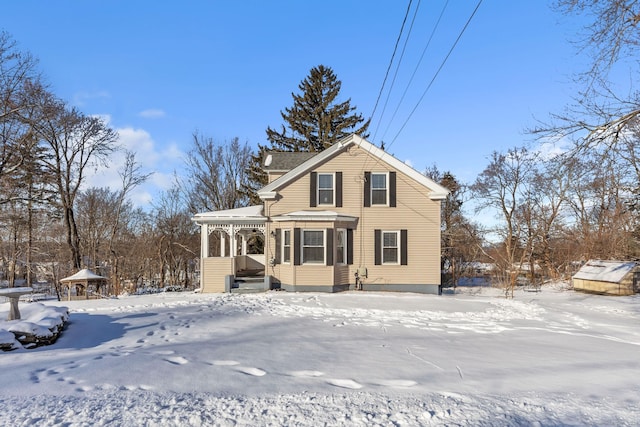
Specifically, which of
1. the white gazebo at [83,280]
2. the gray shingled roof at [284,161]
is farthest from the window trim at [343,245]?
the white gazebo at [83,280]

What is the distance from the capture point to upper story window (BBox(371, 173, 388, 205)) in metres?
15.7

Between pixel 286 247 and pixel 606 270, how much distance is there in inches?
570

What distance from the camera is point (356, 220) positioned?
15.4 metres

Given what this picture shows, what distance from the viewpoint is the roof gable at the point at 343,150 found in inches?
607

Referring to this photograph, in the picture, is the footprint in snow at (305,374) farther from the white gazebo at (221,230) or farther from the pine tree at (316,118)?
the pine tree at (316,118)

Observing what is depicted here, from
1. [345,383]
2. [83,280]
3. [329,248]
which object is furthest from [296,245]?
[345,383]

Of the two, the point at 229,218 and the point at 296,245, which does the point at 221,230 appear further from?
the point at 296,245

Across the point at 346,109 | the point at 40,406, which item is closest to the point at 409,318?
the point at 40,406

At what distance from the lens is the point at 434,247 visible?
607 inches

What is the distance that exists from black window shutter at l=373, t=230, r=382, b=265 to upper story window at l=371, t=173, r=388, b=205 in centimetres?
133

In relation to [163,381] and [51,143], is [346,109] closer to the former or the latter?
[51,143]

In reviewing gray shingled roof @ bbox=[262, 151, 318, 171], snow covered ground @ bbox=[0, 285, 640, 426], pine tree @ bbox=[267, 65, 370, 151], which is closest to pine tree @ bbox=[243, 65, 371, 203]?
pine tree @ bbox=[267, 65, 370, 151]

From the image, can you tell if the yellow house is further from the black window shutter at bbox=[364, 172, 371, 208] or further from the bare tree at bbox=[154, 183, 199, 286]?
the bare tree at bbox=[154, 183, 199, 286]

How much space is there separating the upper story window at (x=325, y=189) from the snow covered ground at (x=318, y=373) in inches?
282
